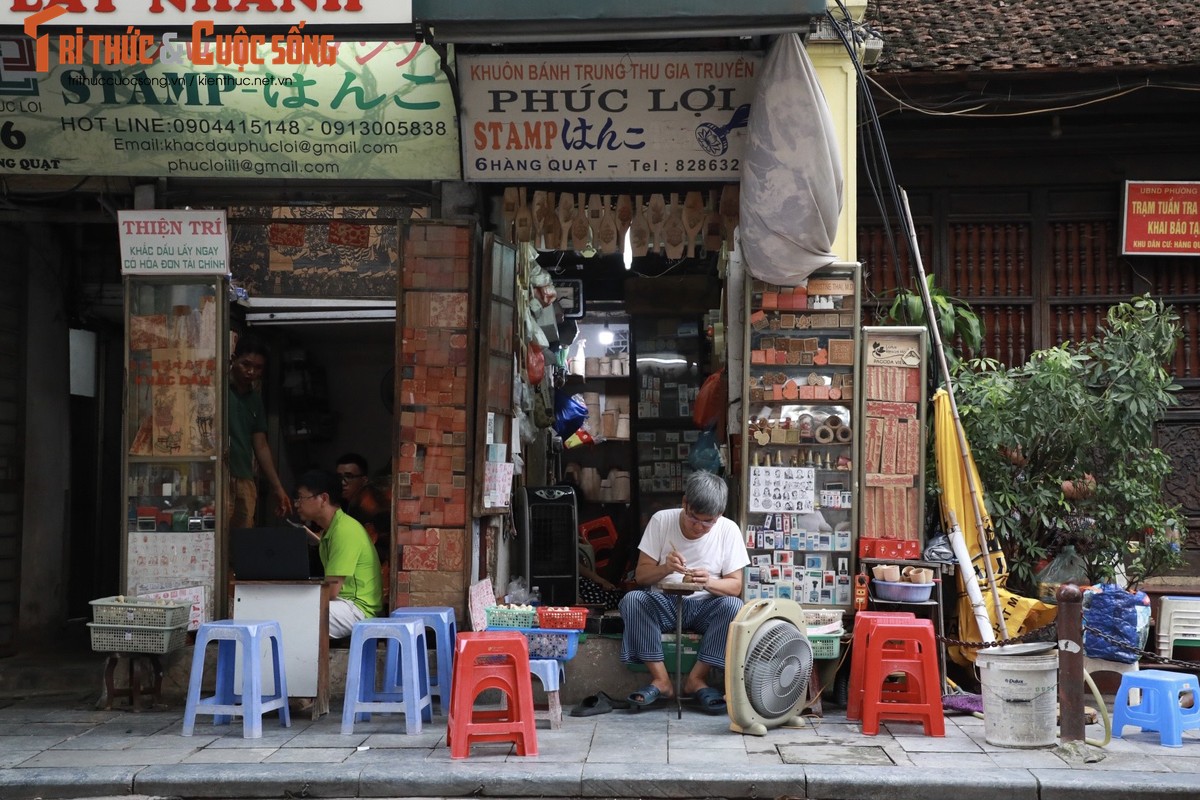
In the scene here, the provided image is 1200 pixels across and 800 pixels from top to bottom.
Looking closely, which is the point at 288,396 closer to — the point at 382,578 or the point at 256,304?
the point at 256,304

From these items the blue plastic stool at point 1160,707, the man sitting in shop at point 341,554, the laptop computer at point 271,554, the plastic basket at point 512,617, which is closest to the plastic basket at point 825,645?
the blue plastic stool at point 1160,707

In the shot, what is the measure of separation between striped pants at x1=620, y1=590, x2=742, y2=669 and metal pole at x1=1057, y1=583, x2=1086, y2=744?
196 centimetres

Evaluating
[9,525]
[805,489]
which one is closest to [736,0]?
[805,489]

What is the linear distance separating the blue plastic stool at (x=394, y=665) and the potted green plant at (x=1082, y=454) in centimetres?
406

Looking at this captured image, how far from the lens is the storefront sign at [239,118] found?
796 centimetres

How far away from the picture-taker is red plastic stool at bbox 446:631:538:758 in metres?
6.34

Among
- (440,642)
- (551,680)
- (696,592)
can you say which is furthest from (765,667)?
(440,642)

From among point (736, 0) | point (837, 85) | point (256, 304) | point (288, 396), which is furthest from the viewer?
point (288, 396)

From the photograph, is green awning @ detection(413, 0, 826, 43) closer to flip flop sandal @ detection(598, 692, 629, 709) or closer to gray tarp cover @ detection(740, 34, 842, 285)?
gray tarp cover @ detection(740, 34, 842, 285)

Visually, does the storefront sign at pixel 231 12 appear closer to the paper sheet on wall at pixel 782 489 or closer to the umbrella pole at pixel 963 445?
the paper sheet on wall at pixel 782 489

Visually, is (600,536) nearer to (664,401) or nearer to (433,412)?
(664,401)

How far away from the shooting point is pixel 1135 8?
34.1 ft

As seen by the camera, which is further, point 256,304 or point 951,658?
point 256,304

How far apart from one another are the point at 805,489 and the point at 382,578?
302 centimetres
